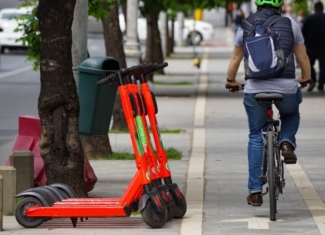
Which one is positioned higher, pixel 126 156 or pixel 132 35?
pixel 132 35

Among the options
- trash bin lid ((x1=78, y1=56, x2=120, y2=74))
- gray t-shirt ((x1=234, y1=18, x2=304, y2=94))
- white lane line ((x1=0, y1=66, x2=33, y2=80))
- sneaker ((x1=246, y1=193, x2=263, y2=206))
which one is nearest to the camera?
gray t-shirt ((x1=234, y1=18, x2=304, y2=94))

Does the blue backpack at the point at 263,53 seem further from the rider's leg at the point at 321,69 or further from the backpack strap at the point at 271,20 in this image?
the rider's leg at the point at 321,69

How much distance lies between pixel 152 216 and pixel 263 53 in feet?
4.98

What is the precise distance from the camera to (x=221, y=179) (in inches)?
412

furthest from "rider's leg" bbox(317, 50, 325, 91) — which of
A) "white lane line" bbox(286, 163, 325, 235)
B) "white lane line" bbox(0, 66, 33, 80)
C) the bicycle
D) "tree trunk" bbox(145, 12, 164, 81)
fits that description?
the bicycle

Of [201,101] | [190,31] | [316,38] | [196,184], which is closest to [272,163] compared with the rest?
[196,184]

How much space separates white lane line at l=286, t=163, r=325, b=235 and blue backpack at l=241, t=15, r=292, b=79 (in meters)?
1.18

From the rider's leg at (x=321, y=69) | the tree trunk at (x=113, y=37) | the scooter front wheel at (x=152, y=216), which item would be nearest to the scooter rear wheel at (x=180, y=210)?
the scooter front wheel at (x=152, y=216)

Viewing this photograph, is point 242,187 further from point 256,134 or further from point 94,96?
point 256,134

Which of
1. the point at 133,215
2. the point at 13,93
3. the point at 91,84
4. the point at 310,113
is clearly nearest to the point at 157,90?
the point at 13,93

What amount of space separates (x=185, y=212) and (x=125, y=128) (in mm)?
7215

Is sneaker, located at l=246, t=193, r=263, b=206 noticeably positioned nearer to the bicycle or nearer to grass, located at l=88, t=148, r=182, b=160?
the bicycle

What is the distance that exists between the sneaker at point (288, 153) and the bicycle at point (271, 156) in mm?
80

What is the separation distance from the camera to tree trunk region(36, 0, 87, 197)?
27.4 feet
